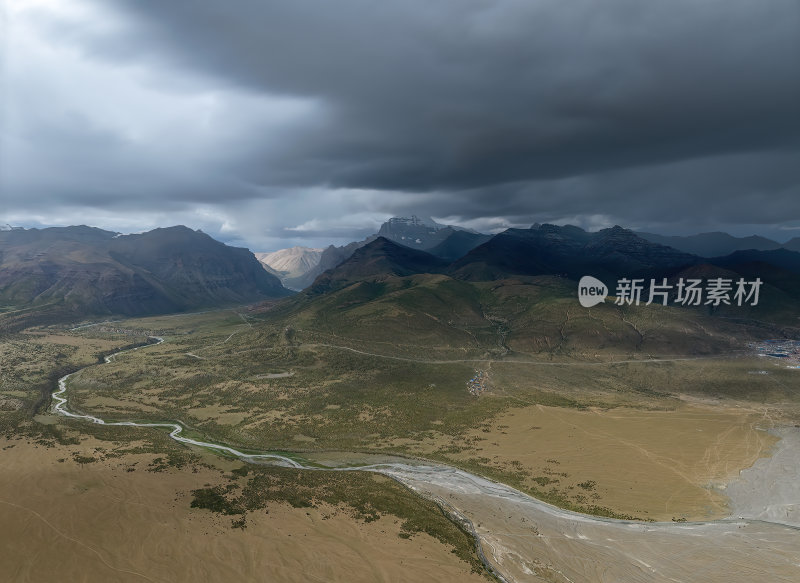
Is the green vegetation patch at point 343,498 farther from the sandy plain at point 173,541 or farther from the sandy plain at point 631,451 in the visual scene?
the sandy plain at point 631,451

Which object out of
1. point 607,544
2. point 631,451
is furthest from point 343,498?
point 631,451

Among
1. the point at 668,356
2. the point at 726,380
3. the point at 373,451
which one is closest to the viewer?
the point at 373,451

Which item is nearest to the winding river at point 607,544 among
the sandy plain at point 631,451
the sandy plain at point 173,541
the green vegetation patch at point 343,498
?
the green vegetation patch at point 343,498

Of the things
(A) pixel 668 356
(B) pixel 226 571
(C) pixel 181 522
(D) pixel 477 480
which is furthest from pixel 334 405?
(A) pixel 668 356

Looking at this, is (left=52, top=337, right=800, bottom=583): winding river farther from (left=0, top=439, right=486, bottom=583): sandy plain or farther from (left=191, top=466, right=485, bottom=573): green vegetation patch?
(left=0, top=439, right=486, bottom=583): sandy plain

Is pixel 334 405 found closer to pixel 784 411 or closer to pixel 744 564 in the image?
pixel 744 564

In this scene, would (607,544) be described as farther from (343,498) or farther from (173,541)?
(173,541)

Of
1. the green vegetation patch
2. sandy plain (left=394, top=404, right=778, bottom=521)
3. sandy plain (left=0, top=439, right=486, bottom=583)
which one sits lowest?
the green vegetation patch

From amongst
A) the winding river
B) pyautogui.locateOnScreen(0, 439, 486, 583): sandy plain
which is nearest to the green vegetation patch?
pyautogui.locateOnScreen(0, 439, 486, 583): sandy plain
